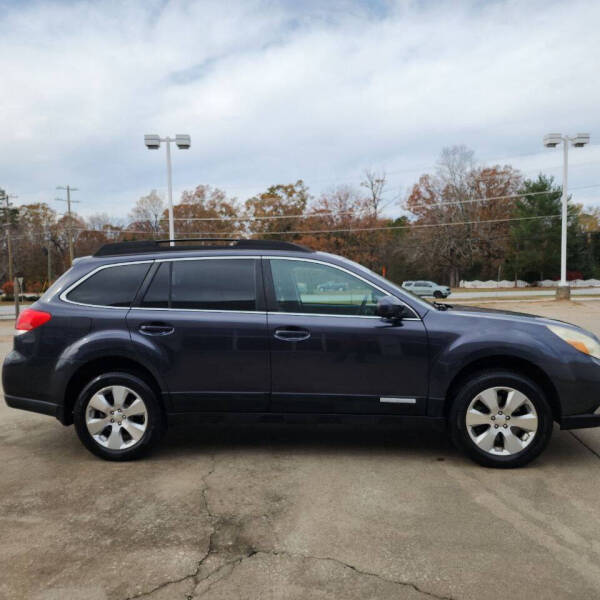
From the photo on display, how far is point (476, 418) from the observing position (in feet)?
12.8

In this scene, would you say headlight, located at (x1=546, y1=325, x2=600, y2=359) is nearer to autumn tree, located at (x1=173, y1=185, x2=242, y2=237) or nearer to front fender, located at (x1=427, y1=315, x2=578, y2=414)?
front fender, located at (x1=427, y1=315, x2=578, y2=414)

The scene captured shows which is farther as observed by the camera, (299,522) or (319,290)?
(319,290)

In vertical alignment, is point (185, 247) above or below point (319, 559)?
above

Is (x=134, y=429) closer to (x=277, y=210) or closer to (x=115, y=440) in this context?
(x=115, y=440)

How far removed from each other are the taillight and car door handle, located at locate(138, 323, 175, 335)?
2.58 ft

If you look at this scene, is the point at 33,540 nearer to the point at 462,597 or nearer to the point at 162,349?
the point at 162,349

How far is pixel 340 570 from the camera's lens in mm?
2580

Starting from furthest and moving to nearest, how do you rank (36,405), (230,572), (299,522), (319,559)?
(36,405) < (299,522) < (319,559) < (230,572)

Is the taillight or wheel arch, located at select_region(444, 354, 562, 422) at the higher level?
the taillight

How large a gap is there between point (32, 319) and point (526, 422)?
12.9ft

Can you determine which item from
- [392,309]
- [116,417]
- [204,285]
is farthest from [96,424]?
[392,309]

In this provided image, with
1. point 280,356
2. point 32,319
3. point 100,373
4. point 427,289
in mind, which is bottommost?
point 427,289

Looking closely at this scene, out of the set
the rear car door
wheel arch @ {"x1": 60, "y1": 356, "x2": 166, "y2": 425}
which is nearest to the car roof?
the rear car door

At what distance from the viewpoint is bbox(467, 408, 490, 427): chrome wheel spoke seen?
389 cm
